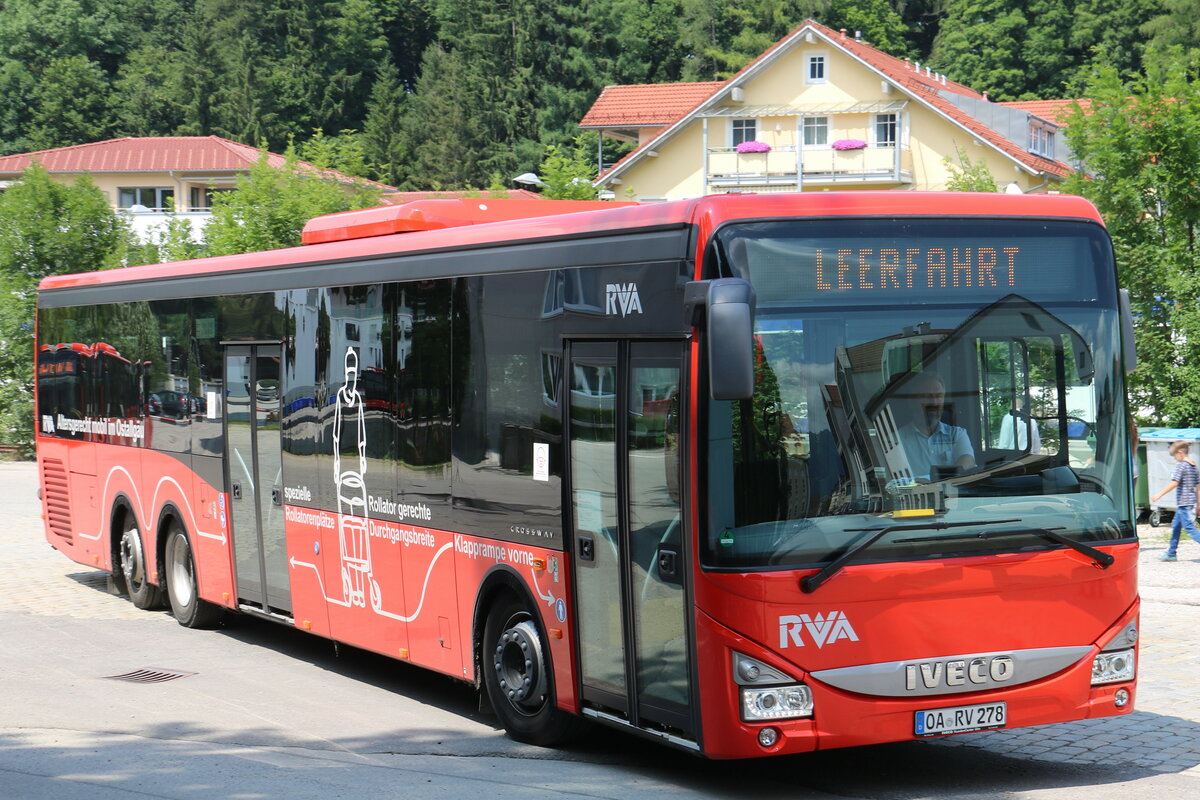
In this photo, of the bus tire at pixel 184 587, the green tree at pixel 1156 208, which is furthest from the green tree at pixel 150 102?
the bus tire at pixel 184 587

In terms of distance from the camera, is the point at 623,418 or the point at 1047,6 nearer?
the point at 623,418

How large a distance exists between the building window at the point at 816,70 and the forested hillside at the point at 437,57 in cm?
2349

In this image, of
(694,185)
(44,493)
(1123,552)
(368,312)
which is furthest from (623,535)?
(694,185)

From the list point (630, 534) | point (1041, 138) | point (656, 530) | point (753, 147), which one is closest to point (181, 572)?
point (630, 534)

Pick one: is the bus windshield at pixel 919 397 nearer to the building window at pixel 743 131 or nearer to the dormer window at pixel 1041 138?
the dormer window at pixel 1041 138

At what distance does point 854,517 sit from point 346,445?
491cm

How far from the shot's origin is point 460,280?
389 inches

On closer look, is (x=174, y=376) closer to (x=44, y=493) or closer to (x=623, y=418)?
(x=44, y=493)

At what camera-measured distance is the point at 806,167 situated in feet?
181

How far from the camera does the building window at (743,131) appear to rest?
57.0m

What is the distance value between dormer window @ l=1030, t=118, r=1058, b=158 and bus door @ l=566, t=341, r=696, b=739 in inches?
1961

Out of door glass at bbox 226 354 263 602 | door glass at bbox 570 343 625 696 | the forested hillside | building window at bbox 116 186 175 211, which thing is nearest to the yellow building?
the forested hillside

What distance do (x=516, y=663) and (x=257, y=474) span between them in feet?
13.8

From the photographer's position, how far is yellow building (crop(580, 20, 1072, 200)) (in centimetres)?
5459
